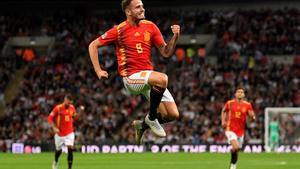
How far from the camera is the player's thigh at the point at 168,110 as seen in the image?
37.9 ft

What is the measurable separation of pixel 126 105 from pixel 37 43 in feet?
33.8

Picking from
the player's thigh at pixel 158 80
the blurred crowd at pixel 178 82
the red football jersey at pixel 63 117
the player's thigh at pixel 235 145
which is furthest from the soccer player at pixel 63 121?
the blurred crowd at pixel 178 82

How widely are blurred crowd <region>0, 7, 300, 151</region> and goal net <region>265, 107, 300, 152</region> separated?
96 cm

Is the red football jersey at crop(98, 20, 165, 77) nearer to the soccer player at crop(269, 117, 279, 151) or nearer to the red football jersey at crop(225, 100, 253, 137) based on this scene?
the red football jersey at crop(225, 100, 253, 137)

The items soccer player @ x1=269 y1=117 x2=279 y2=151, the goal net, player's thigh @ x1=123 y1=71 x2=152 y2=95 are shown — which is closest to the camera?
player's thigh @ x1=123 y1=71 x2=152 y2=95

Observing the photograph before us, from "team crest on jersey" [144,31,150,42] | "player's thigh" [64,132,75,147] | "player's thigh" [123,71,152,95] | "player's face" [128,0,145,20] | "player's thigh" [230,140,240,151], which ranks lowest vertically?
"player's thigh" [230,140,240,151]

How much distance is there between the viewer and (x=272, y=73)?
39594 millimetres

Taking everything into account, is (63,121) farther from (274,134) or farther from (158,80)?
(274,134)

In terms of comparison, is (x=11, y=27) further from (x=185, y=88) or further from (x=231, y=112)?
(x=231, y=112)

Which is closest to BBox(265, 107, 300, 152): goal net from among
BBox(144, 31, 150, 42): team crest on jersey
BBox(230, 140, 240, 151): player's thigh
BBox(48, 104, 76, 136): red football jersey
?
BBox(48, 104, 76, 136): red football jersey

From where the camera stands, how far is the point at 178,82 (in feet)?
134

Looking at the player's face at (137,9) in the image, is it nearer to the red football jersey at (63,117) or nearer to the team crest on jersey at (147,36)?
the team crest on jersey at (147,36)

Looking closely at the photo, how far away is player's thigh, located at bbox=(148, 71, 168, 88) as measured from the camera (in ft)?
36.8

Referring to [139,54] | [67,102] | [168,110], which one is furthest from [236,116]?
[139,54]
